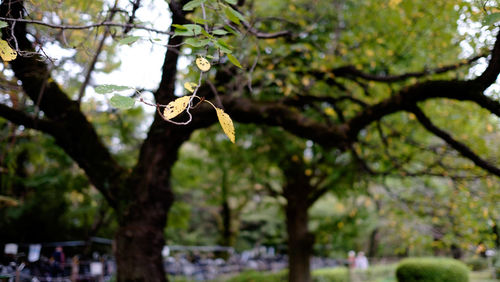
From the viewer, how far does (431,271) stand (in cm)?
1159

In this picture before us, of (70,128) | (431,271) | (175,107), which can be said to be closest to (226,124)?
(175,107)

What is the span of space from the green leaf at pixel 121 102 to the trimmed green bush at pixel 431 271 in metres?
12.6

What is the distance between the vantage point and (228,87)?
5.15 m

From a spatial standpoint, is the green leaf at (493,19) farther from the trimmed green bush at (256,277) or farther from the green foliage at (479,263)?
the green foliage at (479,263)

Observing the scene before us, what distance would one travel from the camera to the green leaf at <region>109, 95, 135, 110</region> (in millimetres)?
1612

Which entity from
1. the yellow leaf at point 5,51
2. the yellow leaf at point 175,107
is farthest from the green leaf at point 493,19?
the yellow leaf at point 5,51

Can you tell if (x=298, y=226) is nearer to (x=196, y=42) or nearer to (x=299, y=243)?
(x=299, y=243)

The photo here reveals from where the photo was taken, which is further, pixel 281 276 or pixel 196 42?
pixel 281 276

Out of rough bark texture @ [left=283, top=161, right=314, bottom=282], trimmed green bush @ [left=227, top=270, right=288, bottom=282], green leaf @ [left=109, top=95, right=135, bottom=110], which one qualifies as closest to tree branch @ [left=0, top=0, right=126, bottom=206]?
green leaf @ [left=109, top=95, right=135, bottom=110]

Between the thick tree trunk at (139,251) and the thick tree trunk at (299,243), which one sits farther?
the thick tree trunk at (299,243)

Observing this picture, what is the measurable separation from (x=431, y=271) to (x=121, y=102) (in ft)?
41.8

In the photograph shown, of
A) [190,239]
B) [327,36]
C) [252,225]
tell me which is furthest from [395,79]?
[252,225]

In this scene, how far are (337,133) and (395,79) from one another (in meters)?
1.29

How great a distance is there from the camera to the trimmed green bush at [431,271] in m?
11.6
